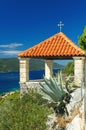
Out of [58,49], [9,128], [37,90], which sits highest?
[58,49]

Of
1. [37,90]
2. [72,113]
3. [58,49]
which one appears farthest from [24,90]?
[72,113]

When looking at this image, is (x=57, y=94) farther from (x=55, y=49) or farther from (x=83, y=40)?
(x=83, y=40)

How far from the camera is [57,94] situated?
18.8 m

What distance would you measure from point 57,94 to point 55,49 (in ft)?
12.5

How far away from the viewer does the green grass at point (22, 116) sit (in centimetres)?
1630

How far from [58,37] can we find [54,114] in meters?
6.09

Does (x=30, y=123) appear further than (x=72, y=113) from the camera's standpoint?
No

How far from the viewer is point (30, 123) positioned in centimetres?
1630

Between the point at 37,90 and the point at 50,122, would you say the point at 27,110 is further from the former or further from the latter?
the point at 37,90

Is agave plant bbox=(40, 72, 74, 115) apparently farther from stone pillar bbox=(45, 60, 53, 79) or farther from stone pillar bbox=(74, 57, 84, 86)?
stone pillar bbox=(45, 60, 53, 79)

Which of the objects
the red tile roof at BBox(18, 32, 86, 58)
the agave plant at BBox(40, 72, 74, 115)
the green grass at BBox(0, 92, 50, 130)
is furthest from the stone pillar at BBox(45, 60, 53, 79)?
the green grass at BBox(0, 92, 50, 130)

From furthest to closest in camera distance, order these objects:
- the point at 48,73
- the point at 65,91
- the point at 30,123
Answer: the point at 48,73 < the point at 65,91 < the point at 30,123

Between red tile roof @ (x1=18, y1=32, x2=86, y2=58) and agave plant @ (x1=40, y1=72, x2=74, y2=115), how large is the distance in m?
2.09

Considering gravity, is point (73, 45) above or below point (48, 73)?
above
